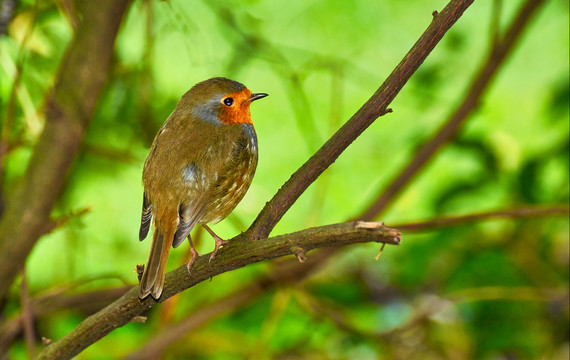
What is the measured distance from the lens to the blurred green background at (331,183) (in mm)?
2932

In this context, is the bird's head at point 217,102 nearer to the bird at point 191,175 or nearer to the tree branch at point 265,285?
the bird at point 191,175

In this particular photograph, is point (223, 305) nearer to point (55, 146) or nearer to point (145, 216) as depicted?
point (145, 216)

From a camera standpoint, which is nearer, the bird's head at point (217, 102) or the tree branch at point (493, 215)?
the bird's head at point (217, 102)

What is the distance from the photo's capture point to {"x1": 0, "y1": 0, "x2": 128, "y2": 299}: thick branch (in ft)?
7.07

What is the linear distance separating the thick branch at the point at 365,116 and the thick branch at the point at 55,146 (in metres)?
0.94

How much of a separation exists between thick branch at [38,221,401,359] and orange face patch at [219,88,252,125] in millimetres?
709

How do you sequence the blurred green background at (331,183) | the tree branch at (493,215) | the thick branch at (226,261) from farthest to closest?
1. the blurred green background at (331,183)
2. the tree branch at (493,215)
3. the thick branch at (226,261)

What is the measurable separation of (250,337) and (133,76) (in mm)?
1445

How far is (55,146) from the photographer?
217cm

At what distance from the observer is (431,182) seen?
4.41m

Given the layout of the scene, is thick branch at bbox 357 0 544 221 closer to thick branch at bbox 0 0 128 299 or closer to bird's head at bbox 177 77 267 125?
bird's head at bbox 177 77 267 125

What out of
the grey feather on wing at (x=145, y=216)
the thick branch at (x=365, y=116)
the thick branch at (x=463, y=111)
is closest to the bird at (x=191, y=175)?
the grey feather on wing at (x=145, y=216)

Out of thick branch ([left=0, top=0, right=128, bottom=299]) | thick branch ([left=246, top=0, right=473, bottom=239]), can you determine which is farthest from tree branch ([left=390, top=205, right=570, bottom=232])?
thick branch ([left=0, top=0, right=128, bottom=299])

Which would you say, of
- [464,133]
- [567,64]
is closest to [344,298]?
[464,133]
